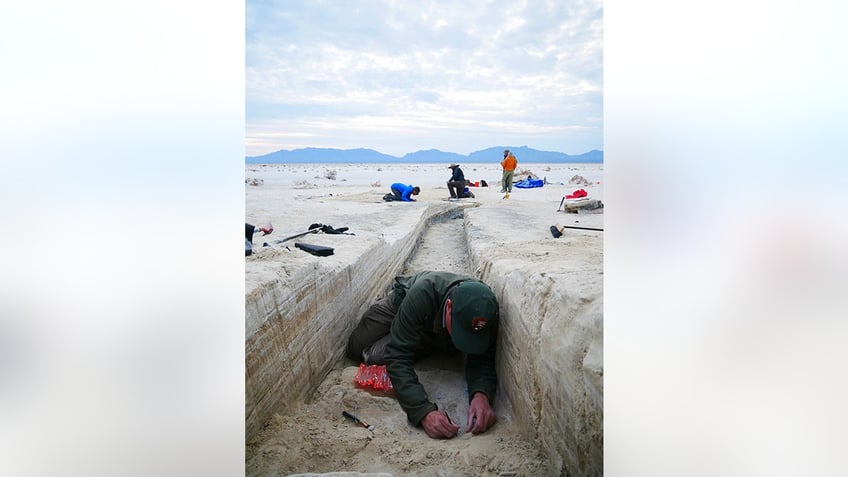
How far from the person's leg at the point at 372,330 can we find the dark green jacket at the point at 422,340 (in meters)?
0.29

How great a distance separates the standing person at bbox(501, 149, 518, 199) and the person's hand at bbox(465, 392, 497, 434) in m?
1.19

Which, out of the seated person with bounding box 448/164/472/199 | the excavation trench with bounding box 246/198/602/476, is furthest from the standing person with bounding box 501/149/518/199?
the excavation trench with bounding box 246/198/602/476

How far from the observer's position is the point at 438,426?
1790 mm

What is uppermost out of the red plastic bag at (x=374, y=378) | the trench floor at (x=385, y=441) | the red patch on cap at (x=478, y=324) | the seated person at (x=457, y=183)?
the seated person at (x=457, y=183)

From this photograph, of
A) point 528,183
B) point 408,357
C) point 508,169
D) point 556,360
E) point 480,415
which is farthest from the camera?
point 528,183

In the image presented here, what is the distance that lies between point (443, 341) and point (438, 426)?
1.35 ft

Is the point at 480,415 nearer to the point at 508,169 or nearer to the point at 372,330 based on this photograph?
the point at 372,330

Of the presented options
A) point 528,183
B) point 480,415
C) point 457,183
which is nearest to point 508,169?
point 457,183

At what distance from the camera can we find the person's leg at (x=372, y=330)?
7.58ft

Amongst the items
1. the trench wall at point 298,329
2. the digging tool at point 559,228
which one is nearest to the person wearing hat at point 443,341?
the trench wall at point 298,329

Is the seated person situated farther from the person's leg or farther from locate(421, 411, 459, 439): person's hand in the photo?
locate(421, 411, 459, 439): person's hand

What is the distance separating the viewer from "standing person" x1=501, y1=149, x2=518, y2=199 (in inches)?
99.7

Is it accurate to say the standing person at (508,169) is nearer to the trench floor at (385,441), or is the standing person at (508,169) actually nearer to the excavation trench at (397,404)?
the excavation trench at (397,404)
